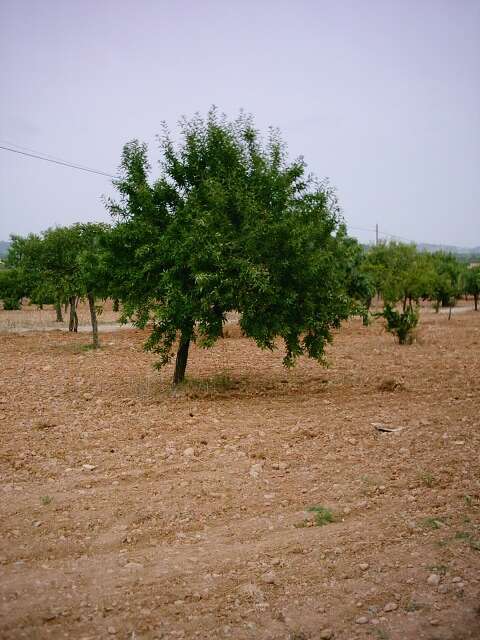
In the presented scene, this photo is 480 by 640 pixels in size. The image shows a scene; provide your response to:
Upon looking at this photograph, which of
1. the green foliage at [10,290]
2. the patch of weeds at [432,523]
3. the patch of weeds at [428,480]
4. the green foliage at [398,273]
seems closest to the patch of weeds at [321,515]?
the patch of weeds at [432,523]

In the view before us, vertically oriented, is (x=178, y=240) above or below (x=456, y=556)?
above

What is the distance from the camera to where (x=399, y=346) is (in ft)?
65.9

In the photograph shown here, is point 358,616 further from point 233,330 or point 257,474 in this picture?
point 233,330

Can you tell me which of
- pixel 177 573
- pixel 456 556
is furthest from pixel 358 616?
pixel 177 573

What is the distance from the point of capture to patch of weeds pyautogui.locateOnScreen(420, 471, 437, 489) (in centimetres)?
641

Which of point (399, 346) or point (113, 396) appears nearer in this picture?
point (113, 396)

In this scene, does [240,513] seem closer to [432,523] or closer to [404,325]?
[432,523]

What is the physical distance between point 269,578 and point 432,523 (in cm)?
188

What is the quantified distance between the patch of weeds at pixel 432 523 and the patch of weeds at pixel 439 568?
0.72 metres

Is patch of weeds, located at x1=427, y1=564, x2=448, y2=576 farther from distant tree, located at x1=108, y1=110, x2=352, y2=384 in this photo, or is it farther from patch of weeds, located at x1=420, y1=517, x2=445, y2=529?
distant tree, located at x1=108, y1=110, x2=352, y2=384

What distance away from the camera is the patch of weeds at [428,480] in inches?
252

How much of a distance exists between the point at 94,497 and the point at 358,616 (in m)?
3.46

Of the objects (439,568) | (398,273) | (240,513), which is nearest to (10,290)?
(398,273)

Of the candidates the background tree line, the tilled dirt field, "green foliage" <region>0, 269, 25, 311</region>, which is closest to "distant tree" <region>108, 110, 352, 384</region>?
the background tree line
